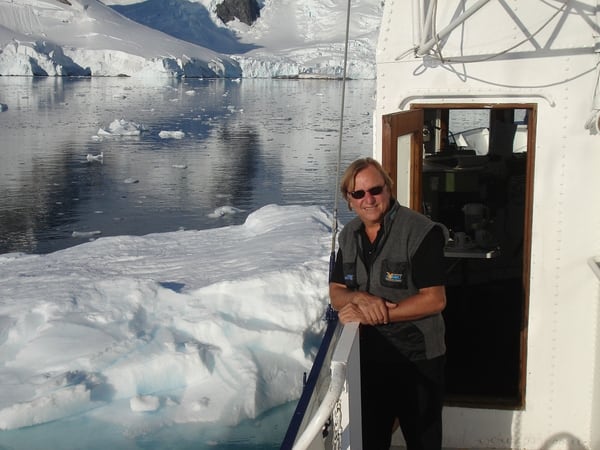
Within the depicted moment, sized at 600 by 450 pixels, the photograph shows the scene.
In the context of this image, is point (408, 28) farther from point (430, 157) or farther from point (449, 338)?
point (430, 157)

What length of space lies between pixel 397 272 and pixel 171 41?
83884 millimetres

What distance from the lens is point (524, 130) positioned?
860 centimetres

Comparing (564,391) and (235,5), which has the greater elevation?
(235,5)

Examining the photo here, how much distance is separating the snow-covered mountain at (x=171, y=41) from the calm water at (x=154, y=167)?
1284 inches

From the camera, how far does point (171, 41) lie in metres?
82.0

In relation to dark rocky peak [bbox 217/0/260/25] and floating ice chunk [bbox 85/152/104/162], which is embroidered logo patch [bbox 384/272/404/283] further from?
dark rocky peak [bbox 217/0/260/25]

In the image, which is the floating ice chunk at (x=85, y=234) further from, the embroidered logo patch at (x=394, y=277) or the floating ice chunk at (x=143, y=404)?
the embroidered logo patch at (x=394, y=277)

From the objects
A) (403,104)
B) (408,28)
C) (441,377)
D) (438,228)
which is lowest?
(441,377)

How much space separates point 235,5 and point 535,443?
11580cm

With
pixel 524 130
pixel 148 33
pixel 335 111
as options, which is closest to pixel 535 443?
pixel 524 130

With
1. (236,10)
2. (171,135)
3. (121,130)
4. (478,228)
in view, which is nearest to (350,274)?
(478,228)

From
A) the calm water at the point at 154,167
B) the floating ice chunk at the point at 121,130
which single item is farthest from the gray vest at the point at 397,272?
the floating ice chunk at the point at 121,130

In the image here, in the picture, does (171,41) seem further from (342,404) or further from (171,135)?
(342,404)

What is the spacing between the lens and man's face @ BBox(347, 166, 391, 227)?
2426 millimetres
